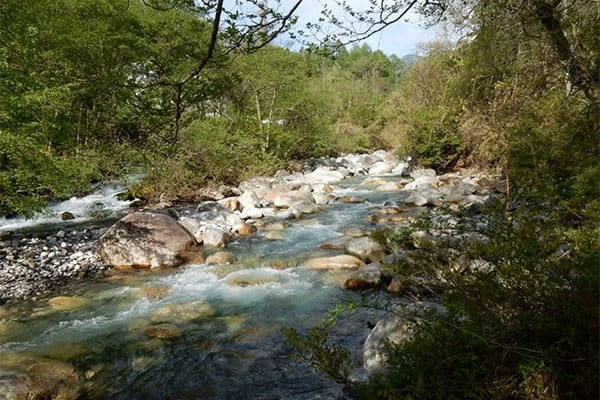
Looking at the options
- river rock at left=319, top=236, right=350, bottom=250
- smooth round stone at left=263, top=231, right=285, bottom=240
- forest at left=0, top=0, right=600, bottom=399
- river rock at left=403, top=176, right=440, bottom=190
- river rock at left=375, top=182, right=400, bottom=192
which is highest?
forest at left=0, top=0, right=600, bottom=399

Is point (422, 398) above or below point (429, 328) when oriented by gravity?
below

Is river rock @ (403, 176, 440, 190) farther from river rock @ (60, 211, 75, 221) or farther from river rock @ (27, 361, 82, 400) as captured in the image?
river rock @ (27, 361, 82, 400)

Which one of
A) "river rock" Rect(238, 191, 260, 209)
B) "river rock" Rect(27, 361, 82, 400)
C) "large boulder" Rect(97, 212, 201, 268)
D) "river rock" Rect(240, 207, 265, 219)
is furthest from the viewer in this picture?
"river rock" Rect(238, 191, 260, 209)

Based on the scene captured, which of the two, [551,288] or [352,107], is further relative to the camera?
[352,107]

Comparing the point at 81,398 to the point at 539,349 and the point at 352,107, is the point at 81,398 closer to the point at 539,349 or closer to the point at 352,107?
the point at 539,349

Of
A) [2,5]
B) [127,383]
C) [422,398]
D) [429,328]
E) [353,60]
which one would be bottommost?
[127,383]

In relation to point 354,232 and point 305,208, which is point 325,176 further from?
point 354,232

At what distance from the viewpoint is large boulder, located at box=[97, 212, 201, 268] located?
6.97 m

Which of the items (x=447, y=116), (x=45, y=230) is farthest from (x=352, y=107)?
(x=45, y=230)

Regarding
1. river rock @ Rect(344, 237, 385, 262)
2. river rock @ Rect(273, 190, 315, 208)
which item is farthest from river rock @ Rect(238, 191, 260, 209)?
river rock @ Rect(344, 237, 385, 262)

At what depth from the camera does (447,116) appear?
14688 millimetres

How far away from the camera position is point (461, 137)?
14.4m

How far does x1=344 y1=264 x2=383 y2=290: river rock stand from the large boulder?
2.92m

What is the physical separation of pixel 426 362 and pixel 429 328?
20 centimetres
